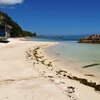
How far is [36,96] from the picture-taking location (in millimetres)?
8492

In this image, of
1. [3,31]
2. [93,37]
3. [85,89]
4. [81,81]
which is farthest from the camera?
[93,37]

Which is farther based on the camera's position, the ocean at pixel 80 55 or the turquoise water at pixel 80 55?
the turquoise water at pixel 80 55

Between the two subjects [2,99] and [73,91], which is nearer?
[2,99]

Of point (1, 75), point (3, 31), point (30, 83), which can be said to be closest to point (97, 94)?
point (30, 83)

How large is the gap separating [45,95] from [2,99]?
142 cm

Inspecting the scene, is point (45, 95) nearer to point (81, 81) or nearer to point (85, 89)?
point (85, 89)

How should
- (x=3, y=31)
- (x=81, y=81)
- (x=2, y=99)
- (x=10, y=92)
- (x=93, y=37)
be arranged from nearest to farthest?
(x=2, y=99), (x=10, y=92), (x=81, y=81), (x=3, y=31), (x=93, y=37)

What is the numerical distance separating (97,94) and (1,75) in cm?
489

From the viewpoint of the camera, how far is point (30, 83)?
10.4 metres

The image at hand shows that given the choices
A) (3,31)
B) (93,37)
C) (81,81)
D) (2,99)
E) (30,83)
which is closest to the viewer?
(2,99)

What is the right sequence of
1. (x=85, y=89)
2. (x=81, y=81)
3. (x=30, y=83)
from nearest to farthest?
(x=85, y=89), (x=30, y=83), (x=81, y=81)

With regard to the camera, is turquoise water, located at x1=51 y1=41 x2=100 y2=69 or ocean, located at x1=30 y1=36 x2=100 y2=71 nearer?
ocean, located at x1=30 y1=36 x2=100 y2=71

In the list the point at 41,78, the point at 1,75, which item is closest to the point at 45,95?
the point at 41,78

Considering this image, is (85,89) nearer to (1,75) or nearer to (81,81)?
(81,81)
